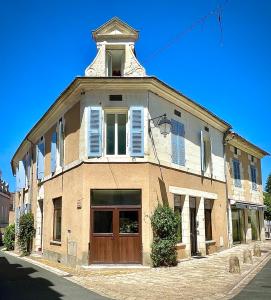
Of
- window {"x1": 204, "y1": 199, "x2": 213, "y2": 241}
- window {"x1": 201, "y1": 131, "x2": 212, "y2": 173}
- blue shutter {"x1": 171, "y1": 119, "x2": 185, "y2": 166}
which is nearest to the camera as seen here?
blue shutter {"x1": 171, "y1": 119, "x2": 185, "y2": 166}

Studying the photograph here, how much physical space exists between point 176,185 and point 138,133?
114 inches

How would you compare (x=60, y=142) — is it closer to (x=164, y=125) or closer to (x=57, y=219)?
(x=57, y=219)

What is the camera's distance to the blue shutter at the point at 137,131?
47.6 ft

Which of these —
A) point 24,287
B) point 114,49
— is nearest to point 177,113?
point 114,49

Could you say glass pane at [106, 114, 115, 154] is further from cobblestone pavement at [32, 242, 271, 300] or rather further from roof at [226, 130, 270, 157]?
roof at [226, 130, 270, 157]

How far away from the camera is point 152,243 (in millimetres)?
13984

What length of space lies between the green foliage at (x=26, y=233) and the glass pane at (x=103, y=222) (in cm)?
790

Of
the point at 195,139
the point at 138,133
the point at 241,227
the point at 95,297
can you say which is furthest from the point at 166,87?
the point at 241,227

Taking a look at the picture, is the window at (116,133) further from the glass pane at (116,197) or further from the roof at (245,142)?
the roof at (245,142)

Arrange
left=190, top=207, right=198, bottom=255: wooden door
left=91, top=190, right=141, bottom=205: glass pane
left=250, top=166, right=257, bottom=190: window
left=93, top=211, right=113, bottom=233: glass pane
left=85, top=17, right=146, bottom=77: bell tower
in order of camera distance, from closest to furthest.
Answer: left=93, top=211, right=113, bottom=233: glass pane, left=91, top=190, right=141, bottom=205: glass pane, left=85, top=17, right=146, bottom=77: bell tower, left=190, top=207, right=198, bottom=255: wooden door, left=250, top=166, right=257, bottom=190: window

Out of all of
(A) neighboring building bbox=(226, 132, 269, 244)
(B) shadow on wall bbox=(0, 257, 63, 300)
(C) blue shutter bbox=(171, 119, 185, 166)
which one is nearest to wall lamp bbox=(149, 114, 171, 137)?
(C) blue shutter bbox=(171, 119, 185, 166)

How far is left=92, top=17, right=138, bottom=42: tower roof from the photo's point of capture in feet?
51.1

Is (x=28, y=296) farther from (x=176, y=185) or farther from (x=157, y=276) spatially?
(x=176, y=185)

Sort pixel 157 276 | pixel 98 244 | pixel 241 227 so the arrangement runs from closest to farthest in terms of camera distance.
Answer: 1. pixel 157 276
2. pixel 98 244
3. pixel 241 227
